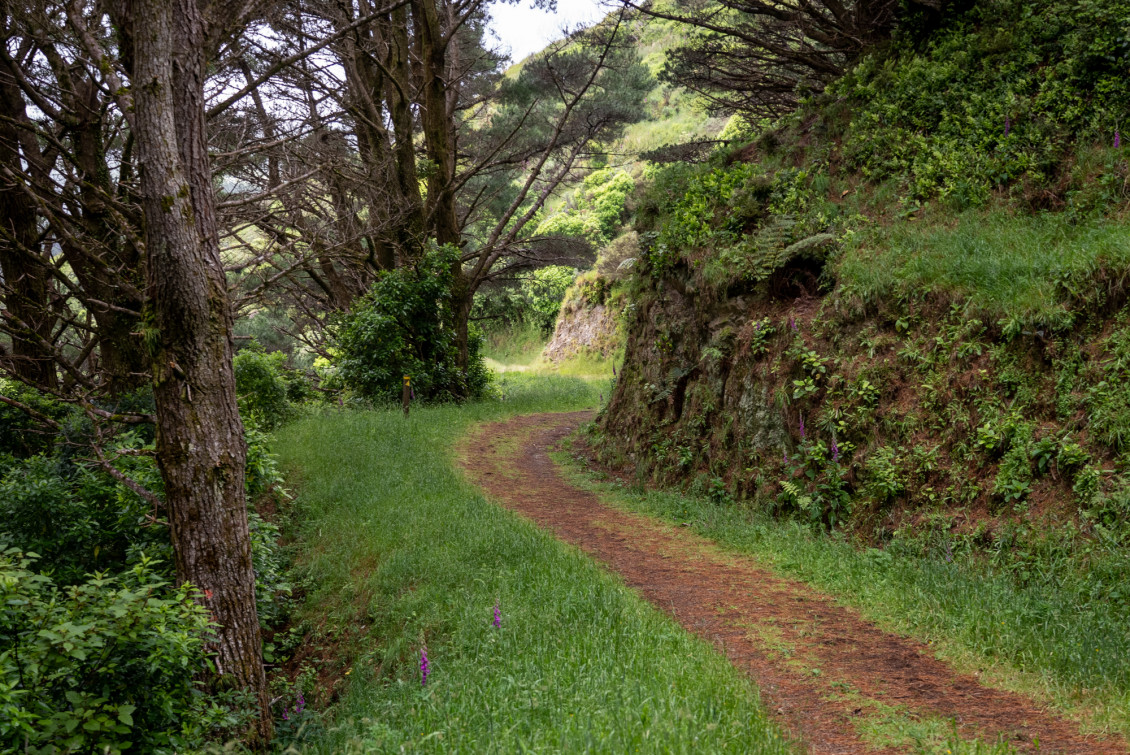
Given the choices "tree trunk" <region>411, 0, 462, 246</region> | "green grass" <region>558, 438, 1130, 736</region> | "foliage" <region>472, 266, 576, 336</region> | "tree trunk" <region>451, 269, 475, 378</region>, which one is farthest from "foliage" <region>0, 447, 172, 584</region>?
"foliage" <region>472, 266, 576, 336</region>

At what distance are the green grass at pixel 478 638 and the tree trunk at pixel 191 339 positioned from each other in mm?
1290

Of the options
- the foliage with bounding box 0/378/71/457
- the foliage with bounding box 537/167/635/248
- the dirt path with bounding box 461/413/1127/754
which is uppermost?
the foliage with bounding box 537/167/635/248

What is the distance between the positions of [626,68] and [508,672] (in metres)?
19.4

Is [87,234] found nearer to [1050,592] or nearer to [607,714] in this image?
[607,714]

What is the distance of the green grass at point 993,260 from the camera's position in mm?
6898

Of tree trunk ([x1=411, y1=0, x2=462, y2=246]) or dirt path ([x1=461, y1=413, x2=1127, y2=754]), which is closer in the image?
dirt path ([x1=461, y1=413, x2=1127, y2=754])

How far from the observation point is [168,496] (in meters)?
5.29

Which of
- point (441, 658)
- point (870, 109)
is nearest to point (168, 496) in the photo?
point (441, 658)

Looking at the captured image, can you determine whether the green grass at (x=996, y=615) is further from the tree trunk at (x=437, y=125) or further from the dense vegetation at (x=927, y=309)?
the tree trunk at (x=437, y=125)

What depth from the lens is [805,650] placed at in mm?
5047

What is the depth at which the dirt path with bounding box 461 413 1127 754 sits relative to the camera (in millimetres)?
3949

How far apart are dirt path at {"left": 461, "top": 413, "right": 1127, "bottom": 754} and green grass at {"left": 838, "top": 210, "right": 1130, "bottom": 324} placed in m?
3.68

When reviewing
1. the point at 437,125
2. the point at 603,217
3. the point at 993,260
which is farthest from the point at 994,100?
the point at 603,217

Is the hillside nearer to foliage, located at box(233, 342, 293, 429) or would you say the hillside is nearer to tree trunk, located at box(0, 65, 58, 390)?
foliage, located at box(233, 342, 293, 429)
